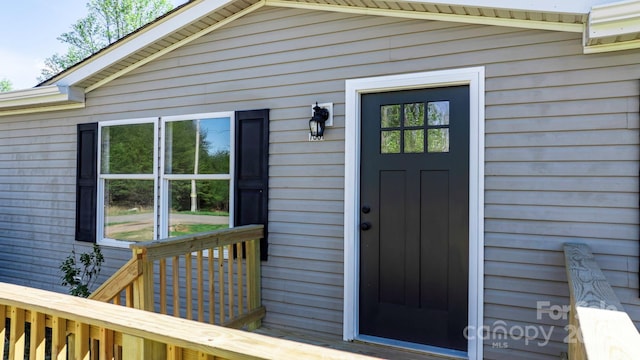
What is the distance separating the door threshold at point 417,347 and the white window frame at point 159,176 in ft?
5.28

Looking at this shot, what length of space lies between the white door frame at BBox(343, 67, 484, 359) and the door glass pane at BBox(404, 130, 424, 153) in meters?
0.34

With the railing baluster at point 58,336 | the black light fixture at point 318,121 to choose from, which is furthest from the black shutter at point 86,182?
the railing baluster at point 58,336

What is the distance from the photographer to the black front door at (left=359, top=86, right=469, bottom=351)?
2.94 meters

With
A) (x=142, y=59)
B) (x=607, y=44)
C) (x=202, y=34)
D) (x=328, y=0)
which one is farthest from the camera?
(x=142, y=59)

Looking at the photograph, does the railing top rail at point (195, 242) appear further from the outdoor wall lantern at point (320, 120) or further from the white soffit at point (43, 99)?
the white soffit at point (43, 99)

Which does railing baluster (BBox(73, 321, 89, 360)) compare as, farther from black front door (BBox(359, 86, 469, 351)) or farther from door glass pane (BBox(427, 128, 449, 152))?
door glass pane (BBox(427, 128, 449, 152))

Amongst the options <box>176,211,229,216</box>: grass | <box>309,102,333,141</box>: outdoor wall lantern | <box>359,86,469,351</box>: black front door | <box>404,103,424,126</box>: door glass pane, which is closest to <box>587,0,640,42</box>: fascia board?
<box>359,86,469,351</box>: black front door

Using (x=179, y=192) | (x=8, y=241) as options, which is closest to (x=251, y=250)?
(x=179, y=192)

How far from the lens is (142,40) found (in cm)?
414

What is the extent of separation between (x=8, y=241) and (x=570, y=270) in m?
6.48

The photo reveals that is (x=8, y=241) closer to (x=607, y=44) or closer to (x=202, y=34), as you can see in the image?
(x=202, y=34)

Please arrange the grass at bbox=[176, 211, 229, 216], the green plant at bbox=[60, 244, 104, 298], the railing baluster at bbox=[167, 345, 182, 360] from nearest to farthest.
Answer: the railing baluster at bbox=[167, 345, 182, 360], the grass at bbox=[176, 211, 229, 216], the green plant at bbox=[60, 244, 104, 298]

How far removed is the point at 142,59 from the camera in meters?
4.41

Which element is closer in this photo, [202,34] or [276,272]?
[276,272]
